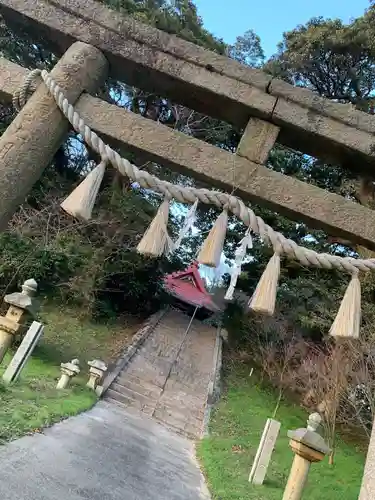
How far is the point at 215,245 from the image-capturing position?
2.51 meters

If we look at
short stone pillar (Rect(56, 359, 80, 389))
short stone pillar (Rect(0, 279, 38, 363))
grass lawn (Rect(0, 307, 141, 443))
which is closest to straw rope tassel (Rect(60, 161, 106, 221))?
grass lawn (Rect(0, 307, 141, 443))

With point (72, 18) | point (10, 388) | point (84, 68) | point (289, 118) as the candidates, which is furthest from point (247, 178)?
point (10, 388)

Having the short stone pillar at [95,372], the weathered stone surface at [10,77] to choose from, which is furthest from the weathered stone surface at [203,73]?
the short stone pillar at [95,372]

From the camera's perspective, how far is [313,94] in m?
2.73

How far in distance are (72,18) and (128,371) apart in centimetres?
972

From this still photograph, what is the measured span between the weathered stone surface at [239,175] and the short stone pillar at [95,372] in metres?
7.64

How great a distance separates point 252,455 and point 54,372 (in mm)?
4257

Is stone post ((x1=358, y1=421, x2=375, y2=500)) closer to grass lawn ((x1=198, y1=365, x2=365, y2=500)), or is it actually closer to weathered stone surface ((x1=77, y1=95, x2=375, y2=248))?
weathered stone surface ((x1=77, y1=95, x2=375, y2=248))

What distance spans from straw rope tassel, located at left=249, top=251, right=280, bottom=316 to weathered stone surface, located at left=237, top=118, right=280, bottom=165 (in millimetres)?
601

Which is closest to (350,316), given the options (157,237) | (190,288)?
(157,237)

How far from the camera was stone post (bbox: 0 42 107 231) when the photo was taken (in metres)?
2.50

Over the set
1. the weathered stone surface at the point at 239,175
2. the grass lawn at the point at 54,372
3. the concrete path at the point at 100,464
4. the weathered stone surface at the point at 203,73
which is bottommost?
the concrete path at the point at 100,464

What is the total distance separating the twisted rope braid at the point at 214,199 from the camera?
2.46 meters

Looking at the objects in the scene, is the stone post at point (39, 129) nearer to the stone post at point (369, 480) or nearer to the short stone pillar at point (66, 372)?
the stone post at point (369, 480)
